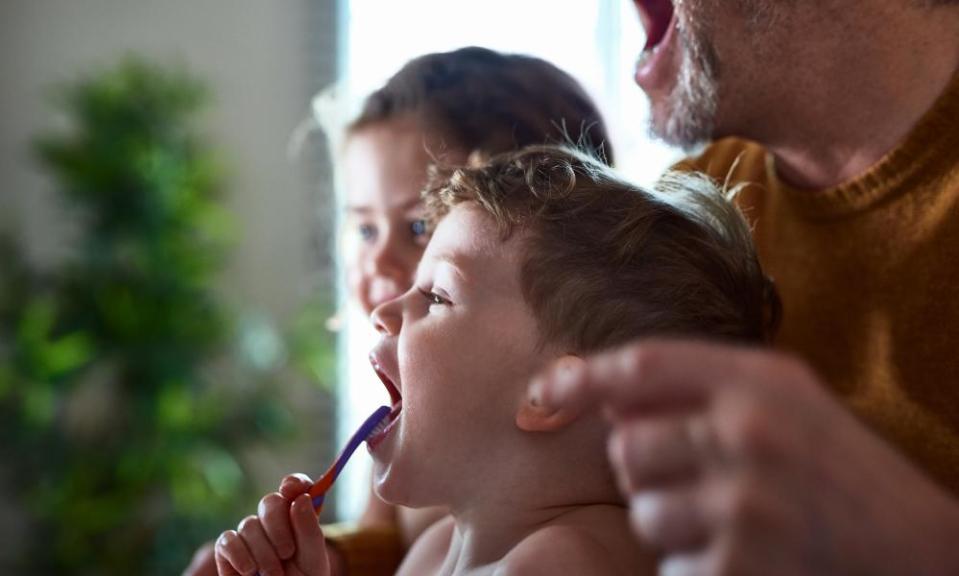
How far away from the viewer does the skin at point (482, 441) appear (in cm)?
93

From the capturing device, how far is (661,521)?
1.72 ft

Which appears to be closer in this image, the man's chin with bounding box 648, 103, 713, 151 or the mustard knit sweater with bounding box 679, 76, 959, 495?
the mustard knit sweater with bounding box 679, 76, 959, 495

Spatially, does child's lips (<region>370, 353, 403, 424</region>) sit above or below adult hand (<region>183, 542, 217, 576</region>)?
above

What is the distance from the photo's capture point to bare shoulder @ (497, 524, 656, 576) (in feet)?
2.74

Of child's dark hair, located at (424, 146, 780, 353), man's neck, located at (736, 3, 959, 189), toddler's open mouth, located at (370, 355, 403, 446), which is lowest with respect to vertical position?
toddler's open mouth, located at (370, 355, 403, 446)

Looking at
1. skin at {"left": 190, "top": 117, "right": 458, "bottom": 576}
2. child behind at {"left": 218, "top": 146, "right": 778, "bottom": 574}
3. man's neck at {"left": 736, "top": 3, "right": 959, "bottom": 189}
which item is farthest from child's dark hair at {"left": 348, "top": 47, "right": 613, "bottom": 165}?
child behind at {"left": 218, "top": 146, "right": 778, "bottom": 574}

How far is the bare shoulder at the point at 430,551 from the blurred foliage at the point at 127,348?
78.9 inches

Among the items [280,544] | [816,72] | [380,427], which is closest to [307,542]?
[280,544]

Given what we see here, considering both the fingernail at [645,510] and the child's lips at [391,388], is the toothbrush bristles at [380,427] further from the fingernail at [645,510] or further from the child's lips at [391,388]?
the fingernail at [645,510]

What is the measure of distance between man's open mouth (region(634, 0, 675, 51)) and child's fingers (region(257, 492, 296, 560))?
741mm

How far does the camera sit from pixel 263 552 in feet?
3.19

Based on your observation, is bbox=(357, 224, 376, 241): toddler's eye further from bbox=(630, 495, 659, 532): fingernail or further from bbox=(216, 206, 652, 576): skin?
bbox=(630, 495, 659, 532): fingernail

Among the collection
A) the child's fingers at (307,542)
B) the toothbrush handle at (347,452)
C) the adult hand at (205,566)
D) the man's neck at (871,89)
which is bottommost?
the adult hand at (205,566)

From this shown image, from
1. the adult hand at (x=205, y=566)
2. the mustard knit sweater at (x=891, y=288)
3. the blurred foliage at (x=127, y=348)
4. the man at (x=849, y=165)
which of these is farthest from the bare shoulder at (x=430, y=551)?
the blurred foliage at (x=127, y=348)
